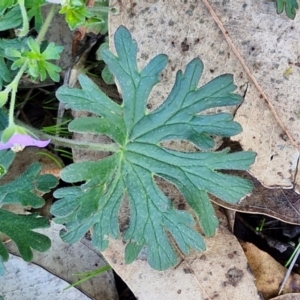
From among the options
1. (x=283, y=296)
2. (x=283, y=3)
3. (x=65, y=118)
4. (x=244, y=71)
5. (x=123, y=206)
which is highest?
(x=283, y=3)

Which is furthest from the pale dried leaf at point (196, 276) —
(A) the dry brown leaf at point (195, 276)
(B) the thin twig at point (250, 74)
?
(B) the thin twig at point (250, 74)

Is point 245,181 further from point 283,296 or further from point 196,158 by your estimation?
point 283,296

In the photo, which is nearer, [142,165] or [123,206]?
[142,165]

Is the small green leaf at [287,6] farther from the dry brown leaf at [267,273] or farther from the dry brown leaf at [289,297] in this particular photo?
the dry brown leaf at [289,297]

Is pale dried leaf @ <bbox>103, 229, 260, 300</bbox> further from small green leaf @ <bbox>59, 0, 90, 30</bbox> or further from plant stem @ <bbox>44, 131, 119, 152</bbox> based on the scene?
small green leaf @ <bbox>59, 0, 90, 30</bbox>

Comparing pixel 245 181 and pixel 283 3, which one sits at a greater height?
pixel 283 3

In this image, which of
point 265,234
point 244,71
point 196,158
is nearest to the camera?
point 196,158

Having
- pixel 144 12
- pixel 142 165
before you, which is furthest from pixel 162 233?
pixel 144 12

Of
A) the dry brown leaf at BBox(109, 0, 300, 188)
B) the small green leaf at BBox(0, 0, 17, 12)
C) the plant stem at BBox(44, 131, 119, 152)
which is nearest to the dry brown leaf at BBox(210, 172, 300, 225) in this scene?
the dry brown leaf at BBox(109, 0, 300, 188)
